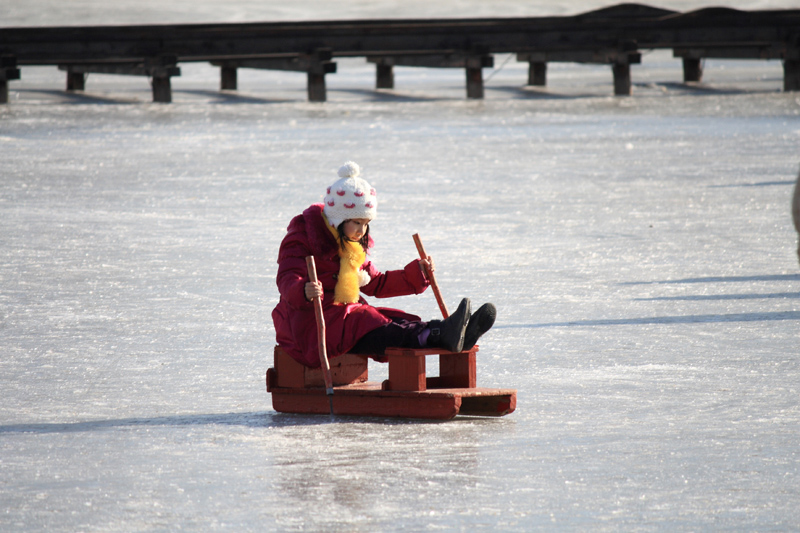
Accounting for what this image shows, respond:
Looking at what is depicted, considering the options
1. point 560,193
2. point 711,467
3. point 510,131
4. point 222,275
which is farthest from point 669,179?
point 711,467

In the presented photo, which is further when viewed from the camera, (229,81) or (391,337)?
(229,81)

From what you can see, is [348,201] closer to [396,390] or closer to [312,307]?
[312,307]

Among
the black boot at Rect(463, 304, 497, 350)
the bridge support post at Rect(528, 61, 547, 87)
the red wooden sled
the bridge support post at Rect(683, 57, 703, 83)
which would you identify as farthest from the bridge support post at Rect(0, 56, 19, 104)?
the black boot at Rect(463, 304, 497, 350)

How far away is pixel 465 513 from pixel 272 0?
4518 cm

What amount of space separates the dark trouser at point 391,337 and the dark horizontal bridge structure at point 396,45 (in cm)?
1572

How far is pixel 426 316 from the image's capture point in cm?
629

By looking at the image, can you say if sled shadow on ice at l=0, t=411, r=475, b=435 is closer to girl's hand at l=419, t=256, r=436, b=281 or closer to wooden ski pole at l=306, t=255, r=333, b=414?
wooden ski pole at l=306, t=255, r=333, b=414

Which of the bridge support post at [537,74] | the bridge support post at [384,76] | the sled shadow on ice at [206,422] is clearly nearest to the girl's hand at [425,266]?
the sled shadow on ice at [206,422]

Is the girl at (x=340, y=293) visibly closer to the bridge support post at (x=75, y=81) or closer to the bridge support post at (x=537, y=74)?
the bridge support post at (x=75, y=81)

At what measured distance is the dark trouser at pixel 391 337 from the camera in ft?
14.9

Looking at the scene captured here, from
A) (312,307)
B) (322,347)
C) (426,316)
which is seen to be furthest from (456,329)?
(426,316)

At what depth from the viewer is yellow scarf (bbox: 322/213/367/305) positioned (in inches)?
185

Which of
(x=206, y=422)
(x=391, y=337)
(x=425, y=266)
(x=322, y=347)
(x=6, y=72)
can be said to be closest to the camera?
(x=206, y=422)

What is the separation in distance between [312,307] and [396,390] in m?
0.46
